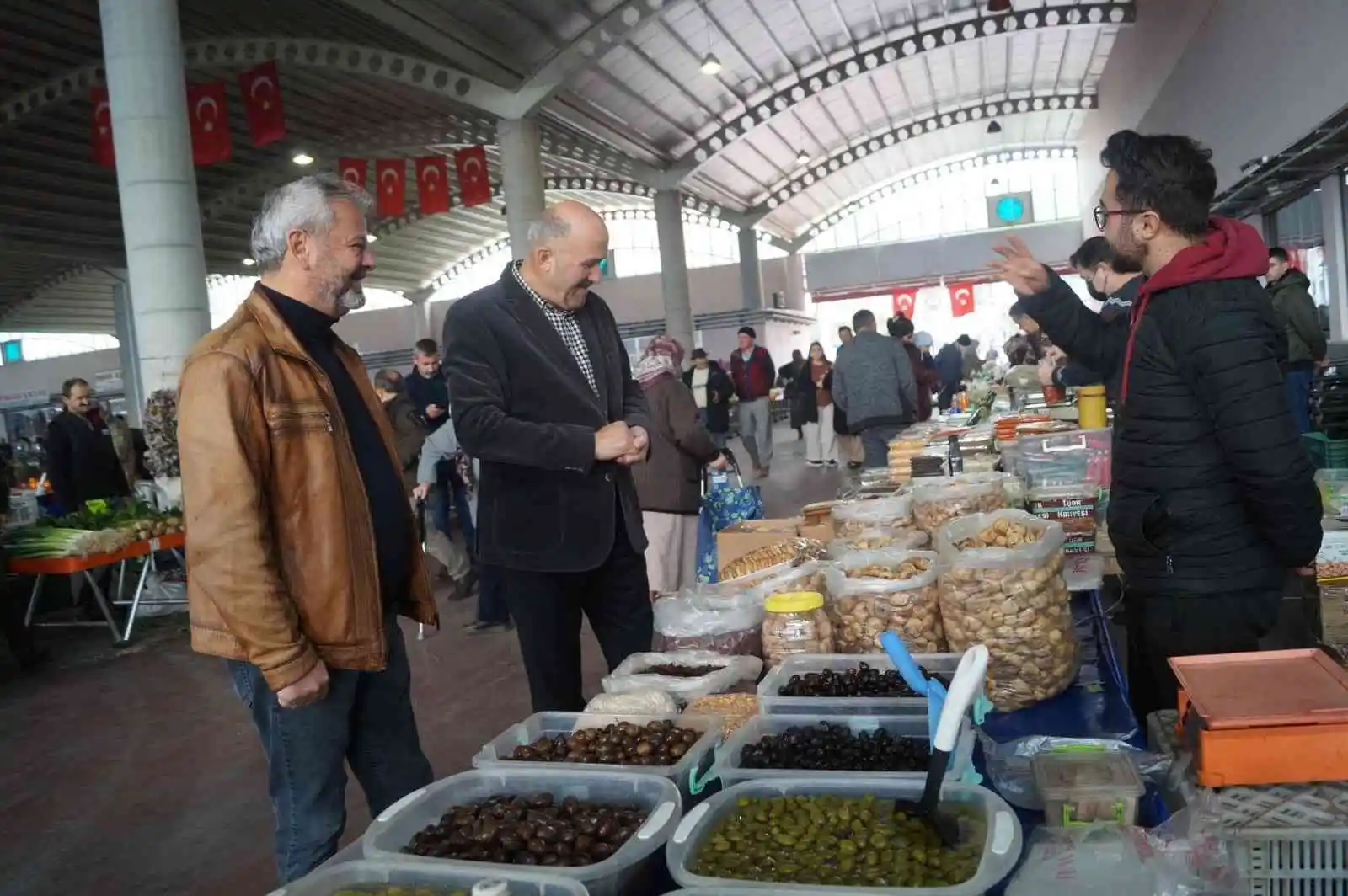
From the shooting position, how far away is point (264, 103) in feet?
43.1

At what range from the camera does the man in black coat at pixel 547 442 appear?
2770 mm

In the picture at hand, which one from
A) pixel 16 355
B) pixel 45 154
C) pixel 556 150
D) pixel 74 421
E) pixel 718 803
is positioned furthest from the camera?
pixel 16 355

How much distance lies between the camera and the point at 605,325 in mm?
3139

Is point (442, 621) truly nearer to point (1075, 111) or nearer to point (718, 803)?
point (718, 803)

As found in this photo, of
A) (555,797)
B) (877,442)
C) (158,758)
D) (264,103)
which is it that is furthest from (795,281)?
(555,797)

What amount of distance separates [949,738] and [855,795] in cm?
28

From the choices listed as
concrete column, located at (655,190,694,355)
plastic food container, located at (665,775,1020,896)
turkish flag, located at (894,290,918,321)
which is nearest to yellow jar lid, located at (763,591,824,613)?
plastic food container, located at (665,775,1020,896)

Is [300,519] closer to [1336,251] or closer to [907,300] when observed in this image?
[1336,251]

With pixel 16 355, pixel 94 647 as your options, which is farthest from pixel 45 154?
pixel 16 355

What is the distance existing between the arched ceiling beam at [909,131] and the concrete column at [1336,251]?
50.1ft

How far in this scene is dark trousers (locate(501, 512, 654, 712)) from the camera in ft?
9.53

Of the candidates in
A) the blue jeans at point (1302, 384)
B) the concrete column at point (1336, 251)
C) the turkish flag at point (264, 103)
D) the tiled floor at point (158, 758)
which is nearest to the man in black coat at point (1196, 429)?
the tiled floor at point (158, 758)

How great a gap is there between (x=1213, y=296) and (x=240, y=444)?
6.42 ft

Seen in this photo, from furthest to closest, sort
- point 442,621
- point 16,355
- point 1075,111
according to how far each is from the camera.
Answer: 1. point 16,355
2. point 1075,111
3. point 442,621
